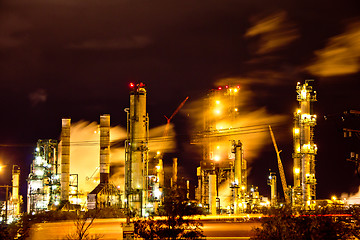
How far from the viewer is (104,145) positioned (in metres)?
83.9

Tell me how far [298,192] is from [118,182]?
4918 cm

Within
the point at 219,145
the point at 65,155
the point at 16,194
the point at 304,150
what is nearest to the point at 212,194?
the point at 304,150

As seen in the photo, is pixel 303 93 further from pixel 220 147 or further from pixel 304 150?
pixel 220 147

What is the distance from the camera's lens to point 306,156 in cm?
6512

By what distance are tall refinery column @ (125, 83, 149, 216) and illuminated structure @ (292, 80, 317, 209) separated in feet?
64.1

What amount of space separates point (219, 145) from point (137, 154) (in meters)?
33.7

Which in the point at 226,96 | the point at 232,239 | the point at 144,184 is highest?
the point at 226,96

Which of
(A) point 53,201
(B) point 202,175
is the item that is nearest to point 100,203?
(A) point 53,201

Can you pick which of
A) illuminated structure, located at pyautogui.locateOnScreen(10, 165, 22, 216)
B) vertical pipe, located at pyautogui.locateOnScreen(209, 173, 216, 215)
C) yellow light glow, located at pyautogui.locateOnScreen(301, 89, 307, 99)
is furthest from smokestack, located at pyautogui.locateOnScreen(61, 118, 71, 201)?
yellow light glow, located at pyautogui.locateOnScreen(301, 89, 307, 99)

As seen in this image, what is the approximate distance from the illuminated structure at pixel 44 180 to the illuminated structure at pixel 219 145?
25159mm

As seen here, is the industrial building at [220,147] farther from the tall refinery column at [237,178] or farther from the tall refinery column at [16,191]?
the tall refinery column at [16,191]

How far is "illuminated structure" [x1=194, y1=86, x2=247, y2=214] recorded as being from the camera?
3487 inches

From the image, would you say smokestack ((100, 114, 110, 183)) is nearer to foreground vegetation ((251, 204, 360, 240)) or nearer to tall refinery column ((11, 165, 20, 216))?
tall refinery column ((11, 165, 20, 216))

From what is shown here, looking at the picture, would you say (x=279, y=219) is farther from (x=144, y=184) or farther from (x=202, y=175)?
(x=202, y=175)
